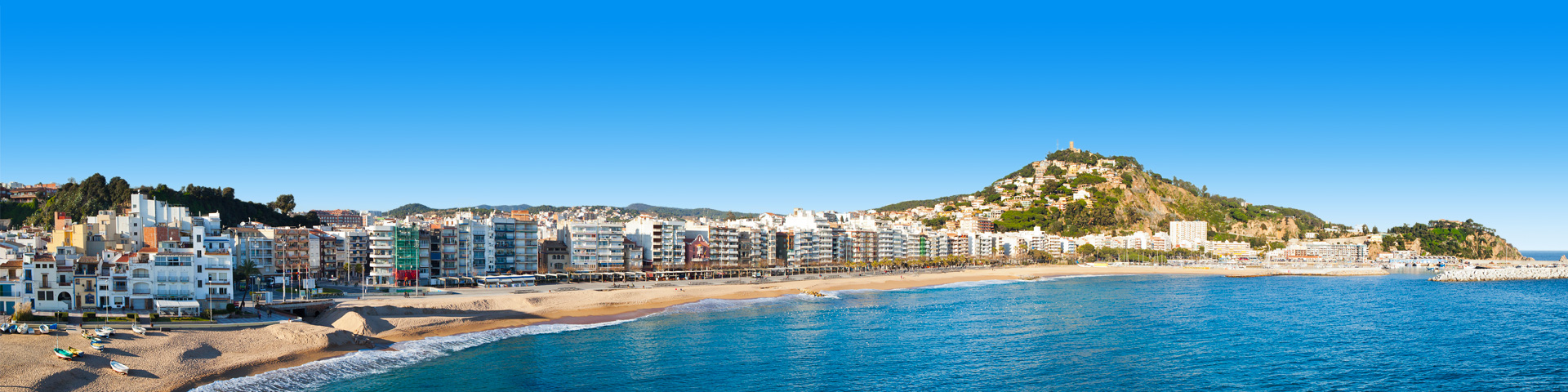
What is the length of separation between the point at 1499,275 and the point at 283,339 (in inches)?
4968

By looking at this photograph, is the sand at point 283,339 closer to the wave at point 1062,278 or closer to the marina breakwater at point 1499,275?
the wave at point 1062,278

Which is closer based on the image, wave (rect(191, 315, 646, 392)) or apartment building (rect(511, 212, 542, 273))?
wave (rect(191, 315, 646, 392))

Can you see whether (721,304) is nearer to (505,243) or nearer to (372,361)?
(372,361)

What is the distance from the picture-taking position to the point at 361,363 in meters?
34.0

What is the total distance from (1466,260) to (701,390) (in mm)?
187302

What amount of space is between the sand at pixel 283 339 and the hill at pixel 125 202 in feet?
160

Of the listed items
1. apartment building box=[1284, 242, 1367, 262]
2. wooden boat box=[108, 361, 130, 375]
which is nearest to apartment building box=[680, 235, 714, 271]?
wooden boat box=[108, 361, 130, 375]

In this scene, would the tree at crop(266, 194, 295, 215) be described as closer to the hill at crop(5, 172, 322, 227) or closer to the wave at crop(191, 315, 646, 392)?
the hill at crop(5, 172, 322, 227)

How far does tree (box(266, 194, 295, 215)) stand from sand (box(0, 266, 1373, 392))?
221 feet

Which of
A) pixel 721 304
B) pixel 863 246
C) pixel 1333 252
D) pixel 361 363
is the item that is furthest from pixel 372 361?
pixel 1333 252

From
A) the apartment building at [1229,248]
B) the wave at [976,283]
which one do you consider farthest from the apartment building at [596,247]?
the apartment building at [1229,248]

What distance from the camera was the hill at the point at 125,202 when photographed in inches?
3236

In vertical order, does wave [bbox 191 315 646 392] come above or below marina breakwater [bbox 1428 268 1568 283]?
above

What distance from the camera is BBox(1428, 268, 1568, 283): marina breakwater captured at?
103 m
